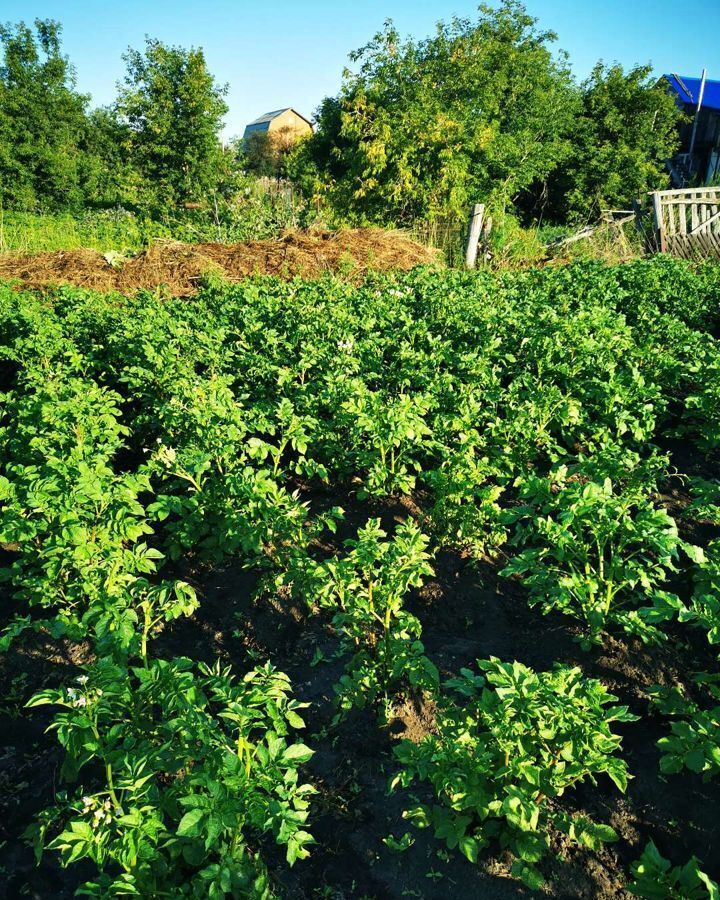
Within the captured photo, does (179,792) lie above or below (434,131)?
below

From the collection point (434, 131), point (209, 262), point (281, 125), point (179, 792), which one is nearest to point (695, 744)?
point (179, 792)

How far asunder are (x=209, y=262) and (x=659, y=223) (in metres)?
11.3

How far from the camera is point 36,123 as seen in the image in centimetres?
2580

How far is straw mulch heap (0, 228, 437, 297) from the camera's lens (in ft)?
37.1

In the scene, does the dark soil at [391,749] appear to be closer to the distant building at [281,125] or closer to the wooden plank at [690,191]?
the wooden plank at [690,191]

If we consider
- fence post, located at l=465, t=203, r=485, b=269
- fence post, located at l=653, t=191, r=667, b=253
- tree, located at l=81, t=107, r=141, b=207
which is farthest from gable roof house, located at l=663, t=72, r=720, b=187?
tree, located at l=81, t=107, r=141, b=207

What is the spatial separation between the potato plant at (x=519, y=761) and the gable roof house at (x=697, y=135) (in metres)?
32.3

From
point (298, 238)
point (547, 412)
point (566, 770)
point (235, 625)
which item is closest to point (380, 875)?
point (566, 770)

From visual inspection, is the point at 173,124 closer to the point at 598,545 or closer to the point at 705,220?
the point at 705,220

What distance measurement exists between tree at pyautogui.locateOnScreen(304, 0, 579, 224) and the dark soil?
1325cm

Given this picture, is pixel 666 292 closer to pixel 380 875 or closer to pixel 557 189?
pixel 380 875

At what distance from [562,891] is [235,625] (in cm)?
216

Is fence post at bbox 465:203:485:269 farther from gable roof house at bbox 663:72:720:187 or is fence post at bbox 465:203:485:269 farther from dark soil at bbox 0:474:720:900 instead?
gable roof house at bbox 663:72:720:187

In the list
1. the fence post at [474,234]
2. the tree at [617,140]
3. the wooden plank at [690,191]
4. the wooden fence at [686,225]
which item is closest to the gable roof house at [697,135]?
the tree at [617,140]
